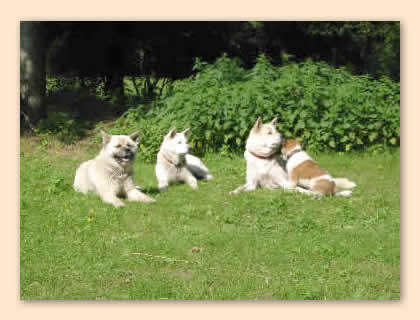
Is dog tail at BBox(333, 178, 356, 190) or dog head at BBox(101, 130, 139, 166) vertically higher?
dog head at BBox(101, 130, 139, 166)

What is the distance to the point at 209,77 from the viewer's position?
12.2 meters

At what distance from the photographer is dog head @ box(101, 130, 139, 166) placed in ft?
25.8

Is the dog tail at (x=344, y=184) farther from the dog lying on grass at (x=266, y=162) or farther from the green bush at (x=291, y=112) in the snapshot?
the green bush at (x=291, y=112)

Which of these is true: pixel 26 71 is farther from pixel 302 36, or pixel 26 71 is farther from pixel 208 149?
pixel 302 36

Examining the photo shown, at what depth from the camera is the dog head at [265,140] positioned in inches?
337

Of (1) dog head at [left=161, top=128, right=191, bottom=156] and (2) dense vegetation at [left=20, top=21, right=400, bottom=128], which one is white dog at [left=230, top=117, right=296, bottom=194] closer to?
(1) dog head at [left=161, top=128, right=191, bottom=156]

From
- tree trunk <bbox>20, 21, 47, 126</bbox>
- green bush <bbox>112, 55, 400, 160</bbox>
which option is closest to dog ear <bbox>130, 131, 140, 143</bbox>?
green bush <bbox>112, 55, 400, 160</bbox>

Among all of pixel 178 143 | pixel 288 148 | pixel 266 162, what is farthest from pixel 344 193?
pixel 178 143

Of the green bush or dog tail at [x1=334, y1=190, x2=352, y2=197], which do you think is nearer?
dog tail at [x1=334, y1=190, x2=352, y2=197]

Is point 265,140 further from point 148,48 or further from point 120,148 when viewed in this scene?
point 148,48

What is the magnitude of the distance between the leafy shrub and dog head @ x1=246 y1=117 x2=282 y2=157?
490 cm

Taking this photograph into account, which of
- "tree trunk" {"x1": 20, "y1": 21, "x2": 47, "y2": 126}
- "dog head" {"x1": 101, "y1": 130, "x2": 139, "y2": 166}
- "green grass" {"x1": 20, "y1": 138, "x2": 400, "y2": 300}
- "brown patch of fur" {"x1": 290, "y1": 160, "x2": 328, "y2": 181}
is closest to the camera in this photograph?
"green grass" {"x1": 20, "y1": 138, "x2": 400, "y2": 300}

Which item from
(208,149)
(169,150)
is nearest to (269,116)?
(208,149)

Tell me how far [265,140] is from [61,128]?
5.51 m
